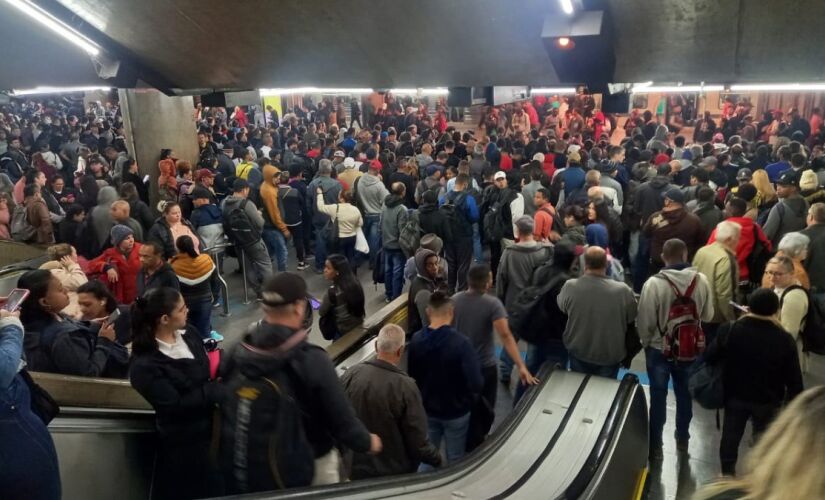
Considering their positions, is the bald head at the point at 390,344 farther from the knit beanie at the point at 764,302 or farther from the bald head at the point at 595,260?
the knit beanie at the point at 764,302

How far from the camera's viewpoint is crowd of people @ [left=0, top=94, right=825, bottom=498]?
108 inches

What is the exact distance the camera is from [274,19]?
649cm

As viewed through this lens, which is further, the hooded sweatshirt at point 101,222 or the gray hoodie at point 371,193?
the gray hoodie at point 371,193

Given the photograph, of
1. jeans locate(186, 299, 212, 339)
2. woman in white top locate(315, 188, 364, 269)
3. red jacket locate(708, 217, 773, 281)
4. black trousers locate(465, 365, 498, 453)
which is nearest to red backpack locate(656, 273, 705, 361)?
black trousers locate(465, 365, 498, 453)

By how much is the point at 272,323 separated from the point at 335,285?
2.14 metres

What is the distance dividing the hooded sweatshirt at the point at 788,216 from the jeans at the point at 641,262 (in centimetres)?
143

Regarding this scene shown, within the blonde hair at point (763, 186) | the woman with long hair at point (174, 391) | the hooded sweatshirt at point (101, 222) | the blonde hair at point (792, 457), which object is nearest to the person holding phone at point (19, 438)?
the woman with long hair at point (174, 391)

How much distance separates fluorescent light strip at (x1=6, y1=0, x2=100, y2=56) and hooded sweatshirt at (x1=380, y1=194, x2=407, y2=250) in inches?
157

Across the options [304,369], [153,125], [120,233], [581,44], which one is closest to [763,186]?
[581,44]

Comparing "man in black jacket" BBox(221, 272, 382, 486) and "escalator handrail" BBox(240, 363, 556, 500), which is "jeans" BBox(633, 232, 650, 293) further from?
"man in black jacket" BBox(221, 272, 382, 486)

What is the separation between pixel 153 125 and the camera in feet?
32.6

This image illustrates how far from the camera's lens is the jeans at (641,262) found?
7.70 m

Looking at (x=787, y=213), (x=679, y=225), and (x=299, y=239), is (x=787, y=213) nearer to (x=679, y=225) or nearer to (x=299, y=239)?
(x=679, y=225)

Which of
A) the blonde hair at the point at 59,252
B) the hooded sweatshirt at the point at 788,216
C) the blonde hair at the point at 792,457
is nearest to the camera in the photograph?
the blonde hair at the point at 792,457
